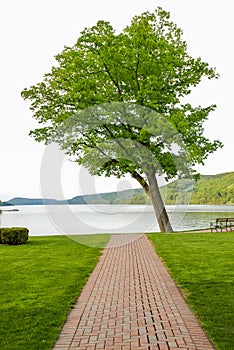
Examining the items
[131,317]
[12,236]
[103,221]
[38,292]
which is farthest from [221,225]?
[131,317]

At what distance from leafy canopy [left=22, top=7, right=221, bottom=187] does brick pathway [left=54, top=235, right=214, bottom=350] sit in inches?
509

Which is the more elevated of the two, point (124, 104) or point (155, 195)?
point (124, 104)

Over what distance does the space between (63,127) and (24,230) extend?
7.76m

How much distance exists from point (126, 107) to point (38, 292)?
54.1 ft

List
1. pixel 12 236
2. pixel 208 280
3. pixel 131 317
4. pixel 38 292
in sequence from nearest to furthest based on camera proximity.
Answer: pixel 131 317 < pixel 38 292 < pixel 208 280 < pixel 12 236

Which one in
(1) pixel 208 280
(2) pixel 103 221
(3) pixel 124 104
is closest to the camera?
(1) pixel 208 280

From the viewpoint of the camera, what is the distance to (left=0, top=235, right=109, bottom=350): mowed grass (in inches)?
226

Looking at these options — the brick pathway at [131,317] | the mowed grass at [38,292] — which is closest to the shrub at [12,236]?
the mowed grass at [38,292]

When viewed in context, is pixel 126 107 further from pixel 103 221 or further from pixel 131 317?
pixel 103 221

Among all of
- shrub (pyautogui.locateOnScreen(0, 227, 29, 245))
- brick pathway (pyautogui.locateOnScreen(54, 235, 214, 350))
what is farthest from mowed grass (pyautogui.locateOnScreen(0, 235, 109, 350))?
shrub (pyautogui.locateOnScreen(0, 227, 29, 245))

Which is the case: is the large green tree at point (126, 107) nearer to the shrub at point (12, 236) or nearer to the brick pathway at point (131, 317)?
the shrub at point (12, 236)

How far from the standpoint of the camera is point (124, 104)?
23.1 m

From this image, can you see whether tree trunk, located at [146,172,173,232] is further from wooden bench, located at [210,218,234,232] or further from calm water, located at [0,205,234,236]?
wooden bench, located at [210,218,234,232]

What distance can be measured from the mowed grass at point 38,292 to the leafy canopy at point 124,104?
9.78 meters
